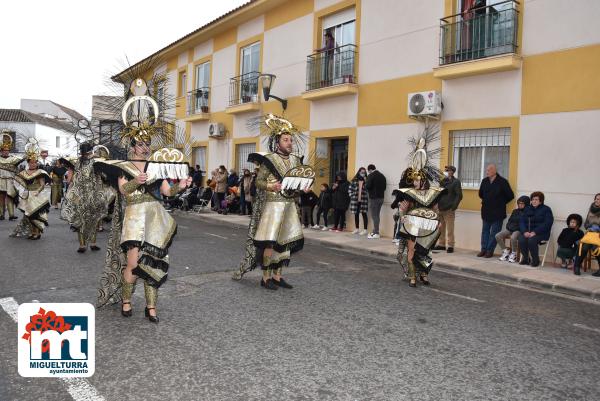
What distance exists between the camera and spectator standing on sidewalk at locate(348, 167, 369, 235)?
13.3 metres

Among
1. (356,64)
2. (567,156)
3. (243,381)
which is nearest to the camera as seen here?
(243,381)

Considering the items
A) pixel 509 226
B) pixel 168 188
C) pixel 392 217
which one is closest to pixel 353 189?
pixel 392 217

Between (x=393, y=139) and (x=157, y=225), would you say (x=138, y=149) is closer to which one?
(x=157, y=225)

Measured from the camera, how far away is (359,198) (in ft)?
43.7

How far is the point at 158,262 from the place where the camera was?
4.94 meters

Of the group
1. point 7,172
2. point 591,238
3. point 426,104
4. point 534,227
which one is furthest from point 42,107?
point 591,238

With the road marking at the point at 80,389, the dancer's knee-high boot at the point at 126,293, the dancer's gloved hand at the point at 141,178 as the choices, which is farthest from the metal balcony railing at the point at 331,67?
the road marking at the point at 80,389

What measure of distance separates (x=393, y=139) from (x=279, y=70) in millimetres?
5780

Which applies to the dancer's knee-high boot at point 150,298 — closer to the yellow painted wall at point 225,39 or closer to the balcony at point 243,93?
the balcony at point 243,93

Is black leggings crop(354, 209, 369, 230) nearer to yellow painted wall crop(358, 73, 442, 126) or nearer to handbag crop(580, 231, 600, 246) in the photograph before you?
yellow painted wall crop(358, 73, 442, 126)

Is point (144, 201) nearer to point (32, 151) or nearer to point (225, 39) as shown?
point (32, 151)

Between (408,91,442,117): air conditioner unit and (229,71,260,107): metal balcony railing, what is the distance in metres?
7.52

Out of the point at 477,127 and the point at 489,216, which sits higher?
the point at 477,127

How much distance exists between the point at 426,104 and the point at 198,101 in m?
13.0
